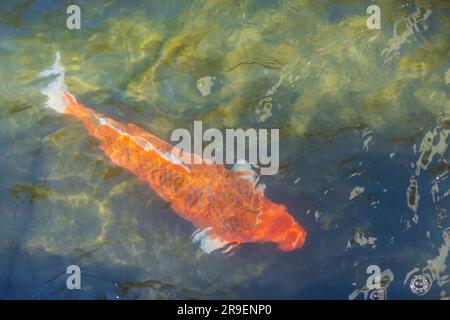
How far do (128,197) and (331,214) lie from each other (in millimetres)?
2238

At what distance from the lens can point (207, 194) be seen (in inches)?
225

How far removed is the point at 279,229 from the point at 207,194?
871 millimetres

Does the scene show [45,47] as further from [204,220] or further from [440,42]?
[440,42]

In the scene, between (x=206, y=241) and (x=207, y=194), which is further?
(x=206, y=241)

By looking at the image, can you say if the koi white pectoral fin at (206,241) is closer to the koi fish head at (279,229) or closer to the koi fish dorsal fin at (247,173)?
the koi fish head at (279,229)

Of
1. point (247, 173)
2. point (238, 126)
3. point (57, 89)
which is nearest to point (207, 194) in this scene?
point (247, 173)

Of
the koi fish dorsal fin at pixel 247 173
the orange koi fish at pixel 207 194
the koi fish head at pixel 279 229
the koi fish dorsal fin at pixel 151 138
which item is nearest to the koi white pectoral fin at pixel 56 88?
the orange koi fish at pixel 207 194

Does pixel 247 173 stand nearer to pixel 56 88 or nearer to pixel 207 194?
pixel 207 194

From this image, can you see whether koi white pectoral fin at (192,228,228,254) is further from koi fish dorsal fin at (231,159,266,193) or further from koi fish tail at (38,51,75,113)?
koi fish tail at (38,51,75,113)

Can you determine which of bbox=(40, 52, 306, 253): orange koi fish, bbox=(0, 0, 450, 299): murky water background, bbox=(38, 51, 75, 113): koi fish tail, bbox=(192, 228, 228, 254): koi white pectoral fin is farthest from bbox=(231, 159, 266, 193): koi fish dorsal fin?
bbox=(38, 51, 75, 113): koi fish tail

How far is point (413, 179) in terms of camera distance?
5906mm

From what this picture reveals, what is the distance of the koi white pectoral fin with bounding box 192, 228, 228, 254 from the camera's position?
19.1ft

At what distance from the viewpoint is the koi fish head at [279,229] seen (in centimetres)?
580

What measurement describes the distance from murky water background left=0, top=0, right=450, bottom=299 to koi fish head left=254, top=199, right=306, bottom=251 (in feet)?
0.32
